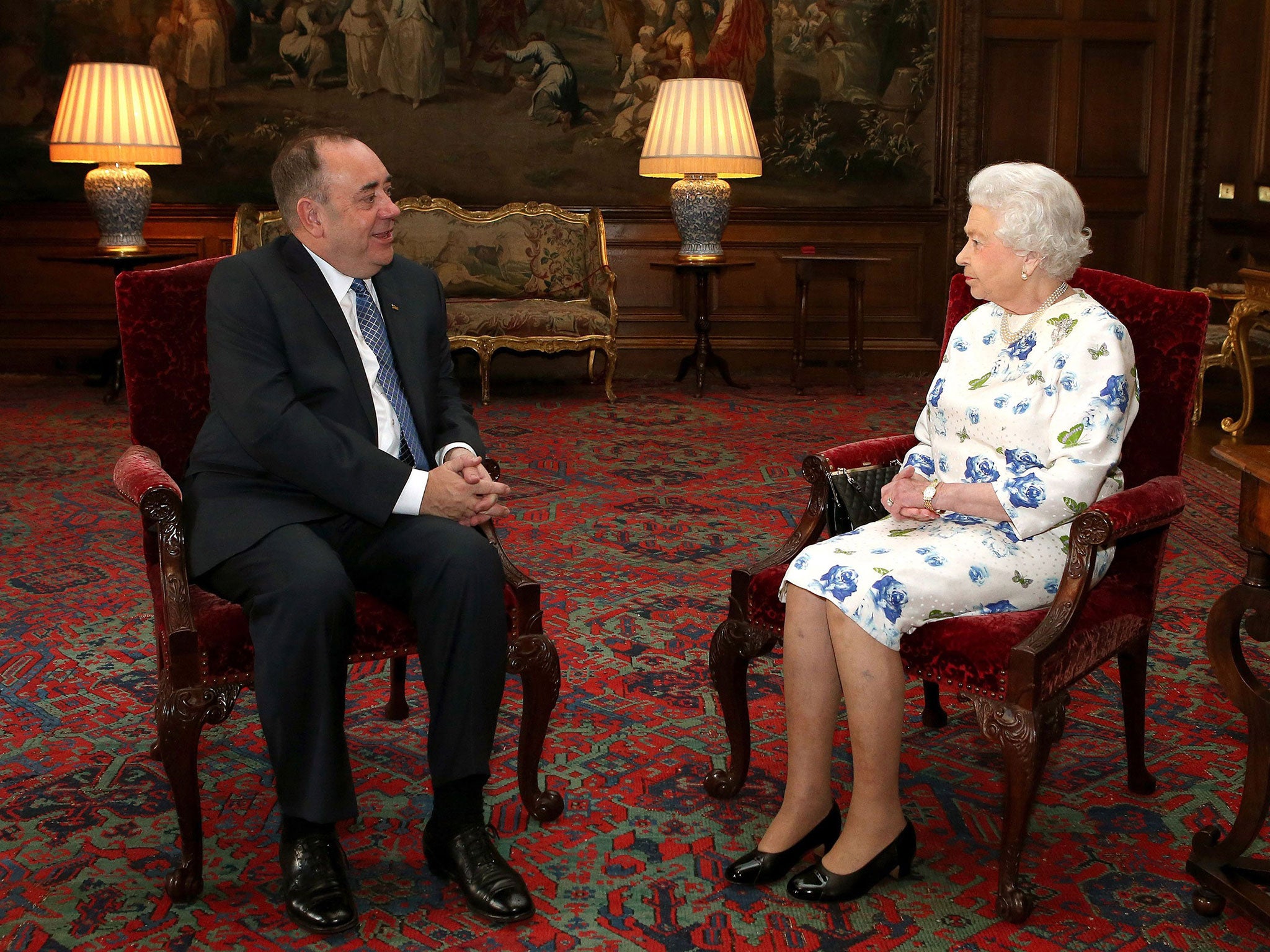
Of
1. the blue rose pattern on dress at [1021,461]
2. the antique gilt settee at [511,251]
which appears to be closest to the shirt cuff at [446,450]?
the blue rose pattern on dress at [1021,461]

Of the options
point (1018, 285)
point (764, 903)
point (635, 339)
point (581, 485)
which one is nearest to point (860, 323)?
point (635, 339)

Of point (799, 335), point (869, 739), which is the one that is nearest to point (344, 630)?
point (869, 739)

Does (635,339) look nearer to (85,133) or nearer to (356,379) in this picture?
(85,133)

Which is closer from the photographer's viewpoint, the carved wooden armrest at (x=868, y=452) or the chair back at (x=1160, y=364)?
the chair back at (x=1160, y=364)

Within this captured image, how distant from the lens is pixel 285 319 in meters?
2.69

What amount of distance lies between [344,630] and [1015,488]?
4.47 ft

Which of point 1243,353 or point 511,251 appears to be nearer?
point 1243,353

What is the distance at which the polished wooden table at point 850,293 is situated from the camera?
851 centimetres

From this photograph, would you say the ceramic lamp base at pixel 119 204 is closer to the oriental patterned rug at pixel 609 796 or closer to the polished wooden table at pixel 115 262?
the polished wooden table at pixel 115 262

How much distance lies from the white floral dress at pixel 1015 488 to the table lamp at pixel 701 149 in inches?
220

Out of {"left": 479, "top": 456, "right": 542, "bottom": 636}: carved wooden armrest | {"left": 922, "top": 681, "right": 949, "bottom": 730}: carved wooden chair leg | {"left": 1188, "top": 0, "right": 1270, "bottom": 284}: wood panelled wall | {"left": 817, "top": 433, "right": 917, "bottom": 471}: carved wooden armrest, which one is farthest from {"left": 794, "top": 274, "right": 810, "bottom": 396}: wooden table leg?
{"left": 479, "top": 456, "right": 542, "bottom": 636}: carved wooden armrest

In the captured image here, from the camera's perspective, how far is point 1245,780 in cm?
233

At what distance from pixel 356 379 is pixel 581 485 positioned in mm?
3200

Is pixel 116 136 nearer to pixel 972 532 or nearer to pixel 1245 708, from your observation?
pixel 972 532
